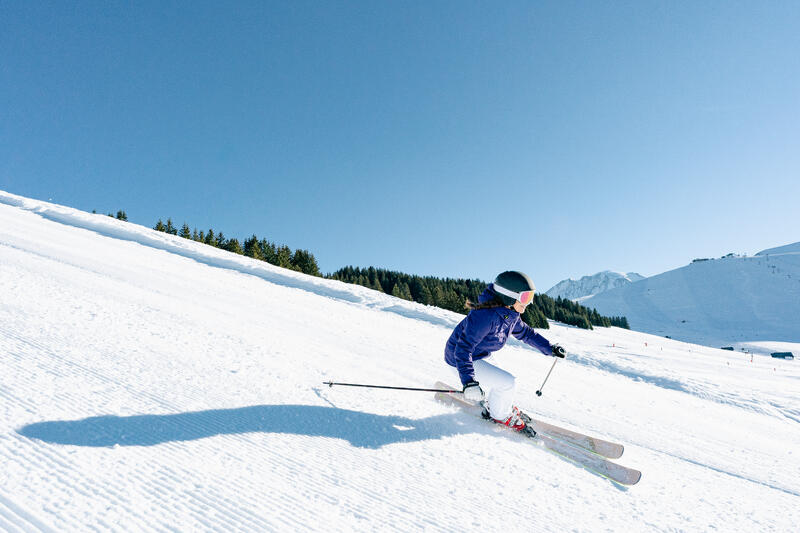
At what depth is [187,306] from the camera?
622 centimetres

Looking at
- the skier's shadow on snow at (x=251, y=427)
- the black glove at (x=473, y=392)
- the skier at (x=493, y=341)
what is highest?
the skier at (x=493, y=341)

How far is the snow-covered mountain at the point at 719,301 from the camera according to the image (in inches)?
4154

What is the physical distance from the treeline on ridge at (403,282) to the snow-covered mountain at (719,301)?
4582cm

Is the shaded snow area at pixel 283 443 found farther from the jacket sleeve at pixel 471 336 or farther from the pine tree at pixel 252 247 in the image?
the pine tree at pixel 252 247

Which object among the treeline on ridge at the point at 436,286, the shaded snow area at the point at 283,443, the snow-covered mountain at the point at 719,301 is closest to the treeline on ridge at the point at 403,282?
the treeline on ridge at the point at 436,286

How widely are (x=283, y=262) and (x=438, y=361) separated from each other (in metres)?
45.7

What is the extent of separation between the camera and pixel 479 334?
348 centimetres

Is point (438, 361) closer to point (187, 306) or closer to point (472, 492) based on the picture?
point (472, 492)

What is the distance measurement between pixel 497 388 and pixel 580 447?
961 millimetres

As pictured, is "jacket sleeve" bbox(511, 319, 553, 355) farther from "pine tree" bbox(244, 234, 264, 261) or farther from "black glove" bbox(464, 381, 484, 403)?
"pine tree" bbox(244, 234, 264, 261)

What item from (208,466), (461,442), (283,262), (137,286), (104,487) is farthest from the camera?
(283,262)

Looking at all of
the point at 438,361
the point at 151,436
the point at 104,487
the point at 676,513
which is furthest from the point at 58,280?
the point at 676,513

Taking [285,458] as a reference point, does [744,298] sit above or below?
above

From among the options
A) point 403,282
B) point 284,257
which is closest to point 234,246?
point 284,257
